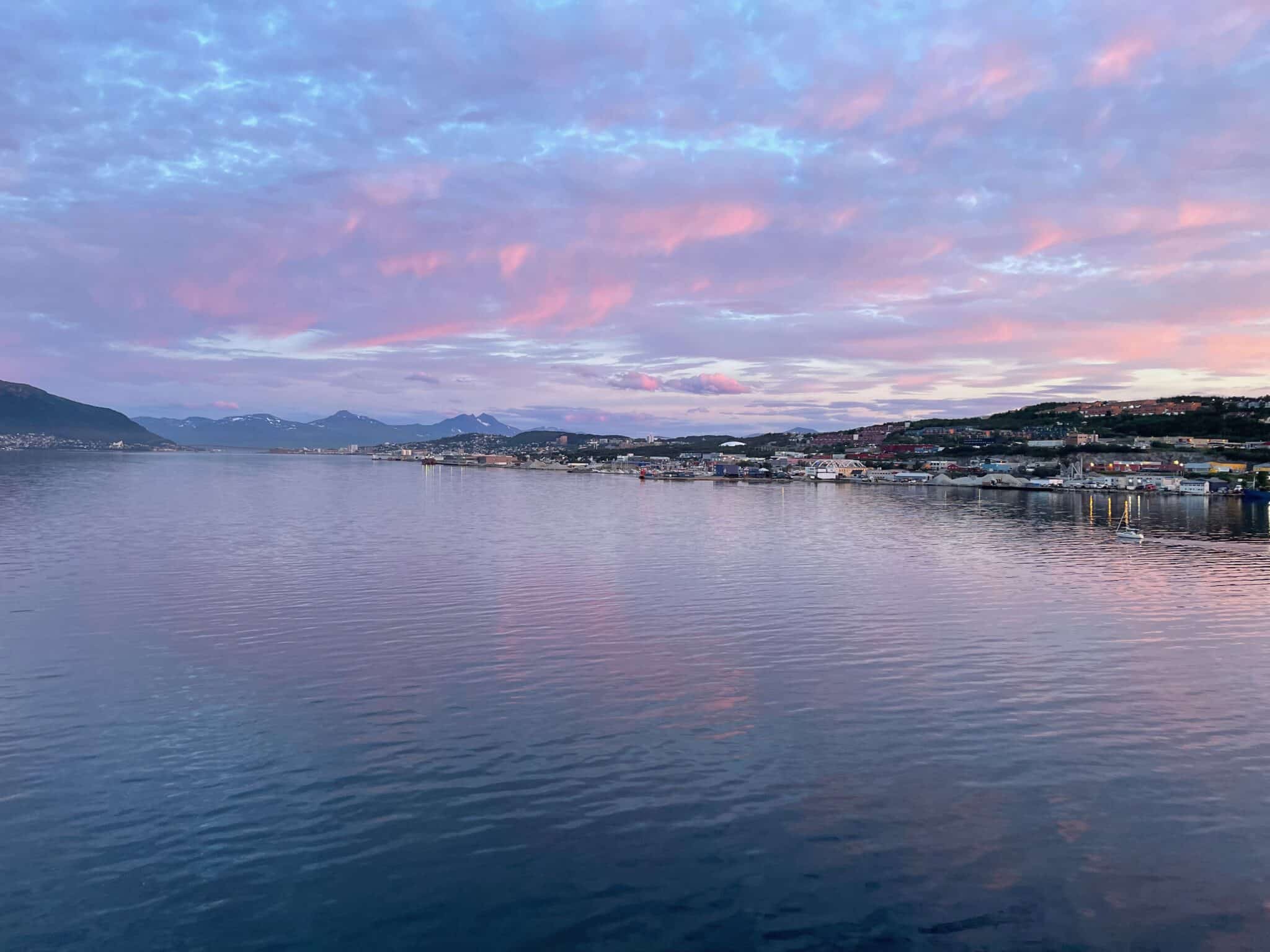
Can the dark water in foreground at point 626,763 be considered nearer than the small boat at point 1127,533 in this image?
Yes

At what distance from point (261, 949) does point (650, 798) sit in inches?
241

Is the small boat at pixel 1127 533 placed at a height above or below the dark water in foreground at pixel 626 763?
below

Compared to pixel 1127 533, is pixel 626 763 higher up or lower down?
higher up

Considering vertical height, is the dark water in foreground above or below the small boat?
above

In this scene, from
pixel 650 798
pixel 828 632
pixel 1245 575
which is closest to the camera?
pixel 650 798

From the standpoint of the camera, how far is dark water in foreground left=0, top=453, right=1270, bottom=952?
10.0m

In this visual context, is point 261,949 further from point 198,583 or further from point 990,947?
point 198,583

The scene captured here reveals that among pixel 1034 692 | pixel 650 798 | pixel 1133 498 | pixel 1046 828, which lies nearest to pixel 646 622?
pixel 1034 692

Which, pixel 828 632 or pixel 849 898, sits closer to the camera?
pixel 849 898

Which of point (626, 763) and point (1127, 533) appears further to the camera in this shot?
point (1127, 533)

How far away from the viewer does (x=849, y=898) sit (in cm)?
1041

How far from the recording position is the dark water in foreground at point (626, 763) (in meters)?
10.0

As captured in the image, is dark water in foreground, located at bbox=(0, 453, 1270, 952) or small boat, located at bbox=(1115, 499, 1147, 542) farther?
small boat, located at bbox=(1115, 499, 1147, 542)

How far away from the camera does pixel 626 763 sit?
579 inches
